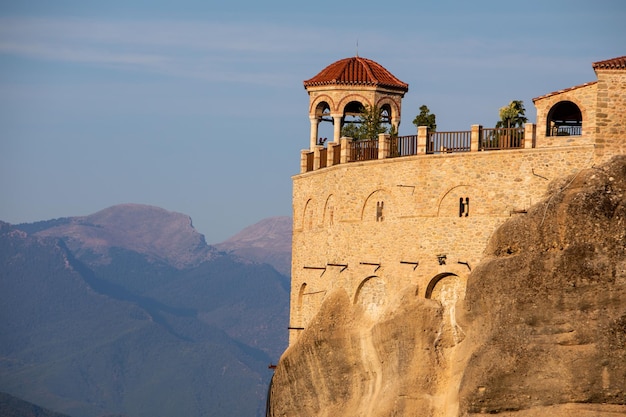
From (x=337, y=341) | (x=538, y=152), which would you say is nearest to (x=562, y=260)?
(x=538, y=152)

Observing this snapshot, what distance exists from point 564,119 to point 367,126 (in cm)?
1140

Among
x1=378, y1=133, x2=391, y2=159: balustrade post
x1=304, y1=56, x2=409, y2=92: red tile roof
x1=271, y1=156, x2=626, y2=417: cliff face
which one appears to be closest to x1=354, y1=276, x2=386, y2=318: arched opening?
x1=271, y1=156, x2=626, y2=417: cliff face

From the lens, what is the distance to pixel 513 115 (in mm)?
67562

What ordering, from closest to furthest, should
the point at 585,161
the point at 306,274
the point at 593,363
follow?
the point at 593,363 < the point at 585,161 < the point at 306,274

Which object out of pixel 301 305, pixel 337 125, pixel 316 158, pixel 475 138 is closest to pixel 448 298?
pixel 475 138

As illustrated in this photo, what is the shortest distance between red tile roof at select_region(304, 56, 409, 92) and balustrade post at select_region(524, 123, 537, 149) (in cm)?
1317

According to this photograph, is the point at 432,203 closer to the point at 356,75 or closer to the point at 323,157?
the point at 323,157

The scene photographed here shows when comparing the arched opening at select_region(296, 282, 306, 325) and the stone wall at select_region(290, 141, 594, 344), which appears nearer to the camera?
the stone wall at select_region(290, 141, 594, 344)

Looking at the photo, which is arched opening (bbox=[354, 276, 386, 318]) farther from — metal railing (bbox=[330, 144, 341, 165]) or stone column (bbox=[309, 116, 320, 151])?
stone column (bbox=[309, 116, 320, 151])

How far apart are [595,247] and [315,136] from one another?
71.0 feet

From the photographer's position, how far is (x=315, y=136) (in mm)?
76688

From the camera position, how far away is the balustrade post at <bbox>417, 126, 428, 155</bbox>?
66.6 meters

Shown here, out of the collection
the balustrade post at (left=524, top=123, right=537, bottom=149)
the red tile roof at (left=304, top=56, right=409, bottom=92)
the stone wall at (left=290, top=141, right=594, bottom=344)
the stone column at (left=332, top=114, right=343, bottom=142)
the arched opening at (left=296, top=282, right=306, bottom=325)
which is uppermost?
the red tile roof at (left=304, top=56, right=409, bottom=92)

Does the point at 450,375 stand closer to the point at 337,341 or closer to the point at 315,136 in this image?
the point at 337,341
